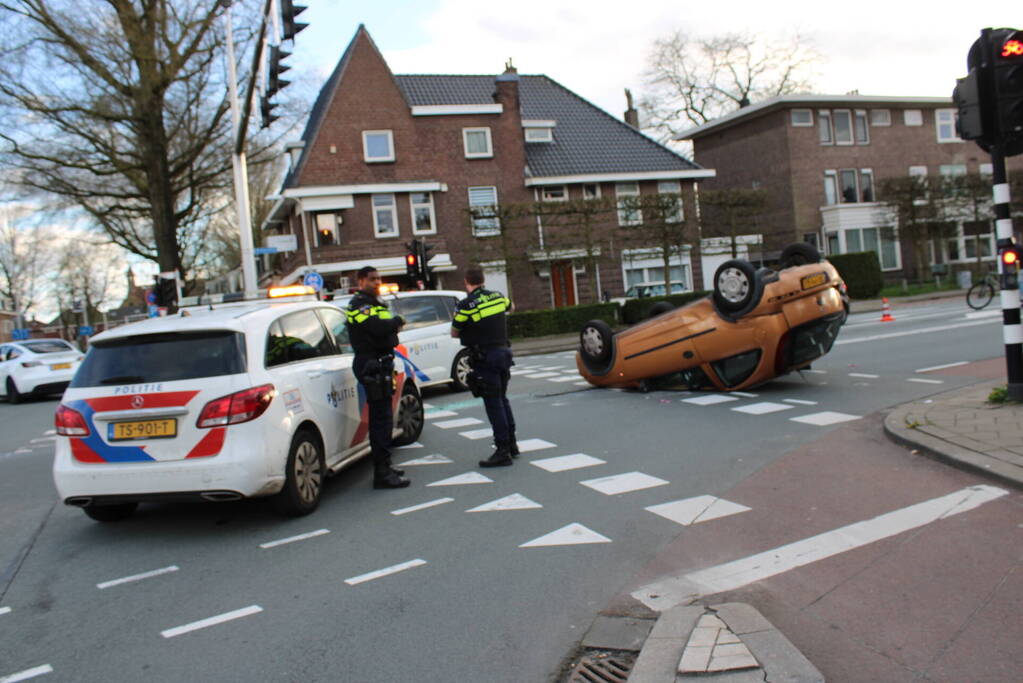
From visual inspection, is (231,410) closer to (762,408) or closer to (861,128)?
(762,408)

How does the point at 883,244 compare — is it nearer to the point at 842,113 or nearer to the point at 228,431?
the point at 842,113

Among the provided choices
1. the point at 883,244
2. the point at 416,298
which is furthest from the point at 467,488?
the point at 883,244

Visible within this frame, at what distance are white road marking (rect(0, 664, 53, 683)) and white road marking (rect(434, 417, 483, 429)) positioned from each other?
585 cm

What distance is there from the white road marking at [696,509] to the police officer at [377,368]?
2.22 metres

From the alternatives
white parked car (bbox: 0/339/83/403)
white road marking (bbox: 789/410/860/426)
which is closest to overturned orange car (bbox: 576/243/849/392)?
white road marking (bbox: 789/410/860/426)

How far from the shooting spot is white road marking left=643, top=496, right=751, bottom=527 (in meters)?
5.04

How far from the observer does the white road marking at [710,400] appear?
364 inches

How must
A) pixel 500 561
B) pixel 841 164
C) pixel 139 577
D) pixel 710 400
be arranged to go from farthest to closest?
1. pixel 841 164
2. pixel 710 400
3. pixel 139 577
4. pixel 500 561

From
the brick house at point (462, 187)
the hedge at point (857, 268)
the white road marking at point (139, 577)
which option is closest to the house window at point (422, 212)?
the brick house at point (462, 187)

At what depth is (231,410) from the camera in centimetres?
521

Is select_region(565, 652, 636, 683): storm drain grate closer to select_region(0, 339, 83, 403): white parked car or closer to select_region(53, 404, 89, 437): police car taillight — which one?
select_region(53, 404, 89, 437): police car taillight

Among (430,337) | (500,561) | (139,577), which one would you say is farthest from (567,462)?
(430,337)

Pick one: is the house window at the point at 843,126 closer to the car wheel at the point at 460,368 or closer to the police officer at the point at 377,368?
the car wheel at the point at 460,368

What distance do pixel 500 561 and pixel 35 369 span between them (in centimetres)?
1767
